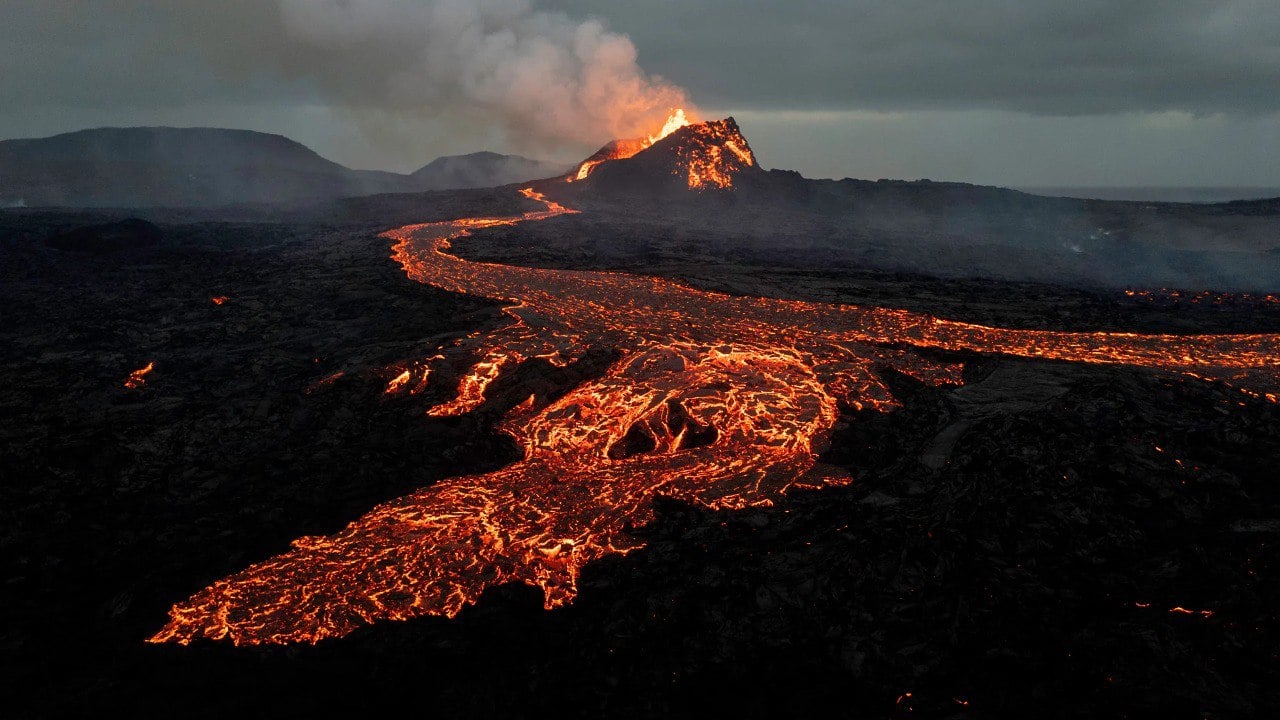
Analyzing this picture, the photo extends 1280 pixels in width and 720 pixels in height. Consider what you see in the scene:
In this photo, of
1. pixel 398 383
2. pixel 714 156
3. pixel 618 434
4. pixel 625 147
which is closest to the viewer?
pixel 618 434

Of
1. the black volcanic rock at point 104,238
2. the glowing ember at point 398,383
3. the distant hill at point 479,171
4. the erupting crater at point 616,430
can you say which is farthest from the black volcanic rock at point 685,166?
the distant hill at point 479,171

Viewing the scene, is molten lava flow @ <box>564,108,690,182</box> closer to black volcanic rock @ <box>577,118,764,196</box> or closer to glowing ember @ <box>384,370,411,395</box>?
black volcanic rock @ <box>577,118,764,196</box>

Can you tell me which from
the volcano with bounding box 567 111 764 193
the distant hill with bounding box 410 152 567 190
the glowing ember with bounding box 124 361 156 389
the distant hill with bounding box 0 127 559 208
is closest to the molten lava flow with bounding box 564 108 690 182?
the volcano with bounding box 567 111 764 193

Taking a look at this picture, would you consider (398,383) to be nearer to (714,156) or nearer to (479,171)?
(714,156)

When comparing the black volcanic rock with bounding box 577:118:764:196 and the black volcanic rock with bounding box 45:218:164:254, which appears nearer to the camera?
the black volcanic rock with bounding box 45:218:164:254

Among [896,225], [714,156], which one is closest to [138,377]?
[896,225]

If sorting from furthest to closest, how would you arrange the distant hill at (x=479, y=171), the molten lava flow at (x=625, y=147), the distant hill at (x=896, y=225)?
the distant hill at (x=479, y=171) < the molten lava flow at (x=625, y=147) < the distant hill at (x=896, y=225)

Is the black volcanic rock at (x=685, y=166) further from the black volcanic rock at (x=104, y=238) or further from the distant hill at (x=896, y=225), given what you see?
the black volcanic rock at (x=104, y=238)
